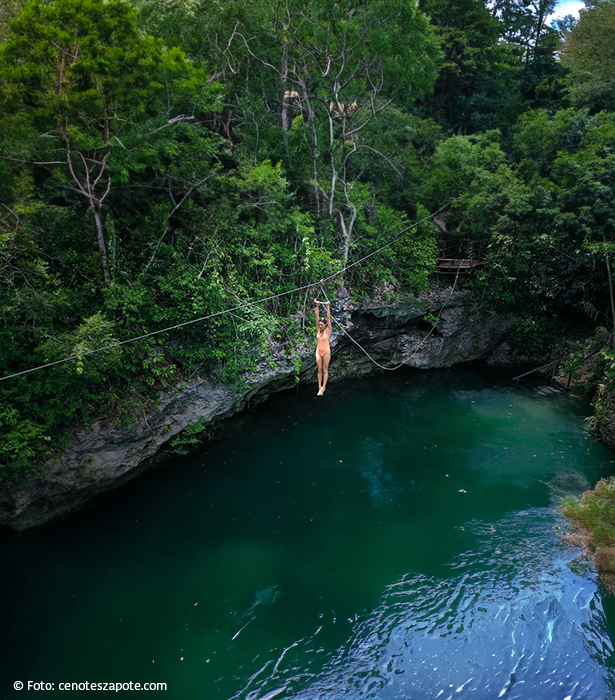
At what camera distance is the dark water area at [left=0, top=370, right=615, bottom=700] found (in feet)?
18.4

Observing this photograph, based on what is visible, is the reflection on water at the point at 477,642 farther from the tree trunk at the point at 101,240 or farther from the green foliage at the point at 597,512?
the tree trunk at the point at 101,240

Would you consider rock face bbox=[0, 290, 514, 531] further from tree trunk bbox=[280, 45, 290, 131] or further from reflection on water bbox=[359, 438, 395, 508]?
tree trunk bbox=[280, 45, 290, 131]

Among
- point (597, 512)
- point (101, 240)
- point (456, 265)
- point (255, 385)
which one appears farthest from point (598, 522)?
point (101, 240)

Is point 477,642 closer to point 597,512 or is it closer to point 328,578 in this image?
point 328,578

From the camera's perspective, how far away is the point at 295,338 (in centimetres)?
1047

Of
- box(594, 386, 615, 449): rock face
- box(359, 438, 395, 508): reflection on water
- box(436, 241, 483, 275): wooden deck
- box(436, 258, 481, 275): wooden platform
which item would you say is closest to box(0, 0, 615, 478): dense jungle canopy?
box(436, 241, 483, 275): wooden deck

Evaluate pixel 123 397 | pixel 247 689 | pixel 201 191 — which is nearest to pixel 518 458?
pixel 247 689

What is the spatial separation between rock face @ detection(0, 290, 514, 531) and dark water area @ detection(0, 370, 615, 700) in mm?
540

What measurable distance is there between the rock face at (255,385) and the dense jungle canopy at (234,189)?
0.42 metres

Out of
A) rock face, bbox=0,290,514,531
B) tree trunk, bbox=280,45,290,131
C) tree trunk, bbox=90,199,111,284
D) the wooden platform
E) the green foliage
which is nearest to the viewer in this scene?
the green foliage

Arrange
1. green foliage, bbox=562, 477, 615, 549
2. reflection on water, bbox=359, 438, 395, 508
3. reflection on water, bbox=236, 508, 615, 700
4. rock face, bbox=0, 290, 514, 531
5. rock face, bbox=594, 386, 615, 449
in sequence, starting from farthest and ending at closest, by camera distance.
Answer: rock face, bbox=594, 386, 615, 449
reflection on water, bbox=359, 438, 395, 508
rock face, bbox=0, 290, 514, 531
green foliage, bbox=562, 477, 615, 549
reflection on water, bbox=236, 508, 615, 700

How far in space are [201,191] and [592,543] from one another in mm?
9657

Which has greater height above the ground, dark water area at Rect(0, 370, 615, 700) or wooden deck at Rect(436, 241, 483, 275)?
wooden deck at Rect(436, 241, 483, 275)

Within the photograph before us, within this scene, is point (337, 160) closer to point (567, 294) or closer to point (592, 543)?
point (567, 294)
